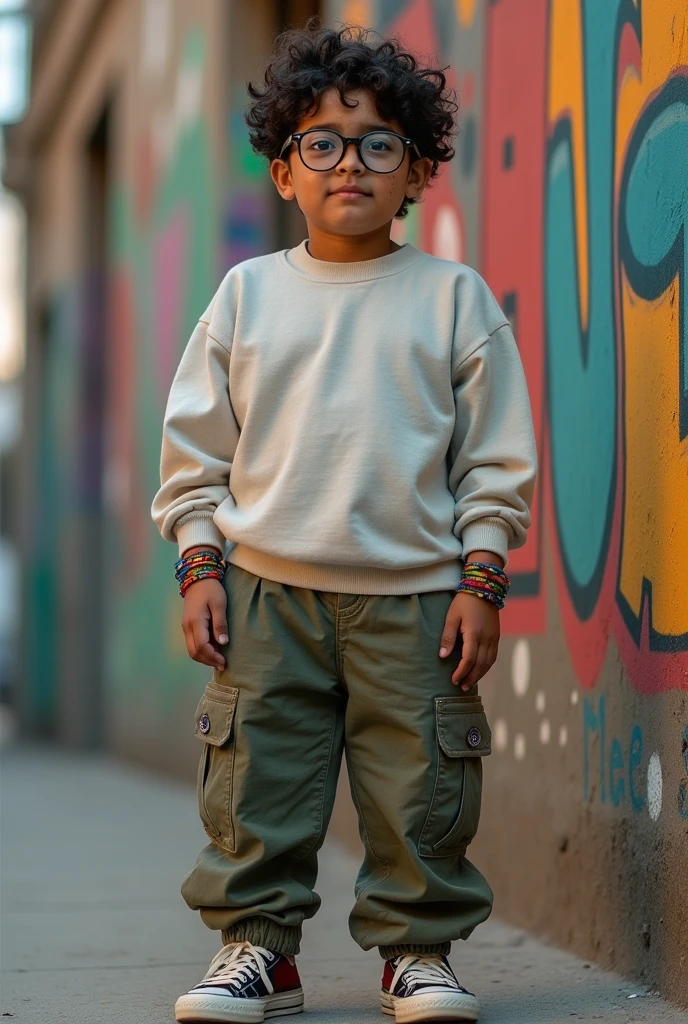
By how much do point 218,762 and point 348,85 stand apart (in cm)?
125

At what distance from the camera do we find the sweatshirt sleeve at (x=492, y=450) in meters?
2.66

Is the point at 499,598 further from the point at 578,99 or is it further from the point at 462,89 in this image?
the point at 462,89

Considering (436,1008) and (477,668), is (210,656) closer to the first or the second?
(477,668)

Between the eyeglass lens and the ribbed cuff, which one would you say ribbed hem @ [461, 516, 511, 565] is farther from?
the eyeglass lens

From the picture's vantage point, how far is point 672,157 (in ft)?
9.02

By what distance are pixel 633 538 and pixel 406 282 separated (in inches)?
26.9

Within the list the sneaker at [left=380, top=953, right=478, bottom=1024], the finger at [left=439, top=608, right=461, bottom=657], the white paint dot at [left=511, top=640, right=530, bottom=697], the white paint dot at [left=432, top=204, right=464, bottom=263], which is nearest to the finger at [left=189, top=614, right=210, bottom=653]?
the finger at [left=439, top=608, right=461, bottom=657]

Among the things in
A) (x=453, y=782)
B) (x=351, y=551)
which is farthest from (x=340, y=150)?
(x=453, y=782)

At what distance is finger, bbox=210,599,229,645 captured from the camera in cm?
268

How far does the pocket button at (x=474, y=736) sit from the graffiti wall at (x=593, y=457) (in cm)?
35

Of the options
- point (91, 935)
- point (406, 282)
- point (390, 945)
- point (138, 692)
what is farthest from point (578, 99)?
point (138, 692)

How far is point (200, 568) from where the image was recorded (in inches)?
106

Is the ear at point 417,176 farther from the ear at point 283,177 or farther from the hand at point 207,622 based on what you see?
the hand at point 207,622

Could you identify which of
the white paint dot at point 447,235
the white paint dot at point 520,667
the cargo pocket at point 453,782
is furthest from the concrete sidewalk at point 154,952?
the white paint dot at point 447,235
